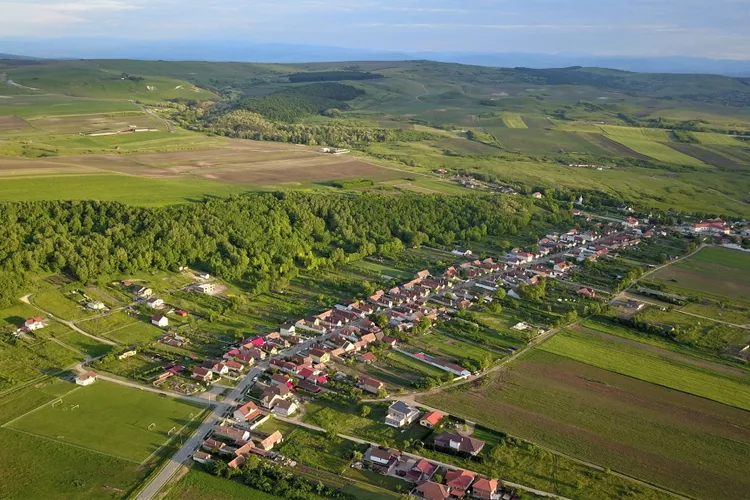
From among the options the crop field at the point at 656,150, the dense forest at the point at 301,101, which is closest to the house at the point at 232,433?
the crop field at the point at 656,150

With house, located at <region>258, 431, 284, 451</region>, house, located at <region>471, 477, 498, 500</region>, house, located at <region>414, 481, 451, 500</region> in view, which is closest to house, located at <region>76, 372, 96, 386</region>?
house, located at <region>258, 431, 284, 451</region>

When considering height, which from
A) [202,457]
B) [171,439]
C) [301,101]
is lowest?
[171,439]

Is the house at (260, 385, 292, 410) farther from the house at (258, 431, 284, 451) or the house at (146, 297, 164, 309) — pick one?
the house at (146, 297, 164, 309)

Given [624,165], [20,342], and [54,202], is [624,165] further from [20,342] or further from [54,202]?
[20,342]

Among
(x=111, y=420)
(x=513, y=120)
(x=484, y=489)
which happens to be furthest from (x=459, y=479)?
(x=513, y=120)

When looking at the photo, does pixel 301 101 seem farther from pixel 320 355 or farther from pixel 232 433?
pixel 232 433

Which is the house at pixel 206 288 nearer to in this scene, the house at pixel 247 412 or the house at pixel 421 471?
the house at pixel 247 412
